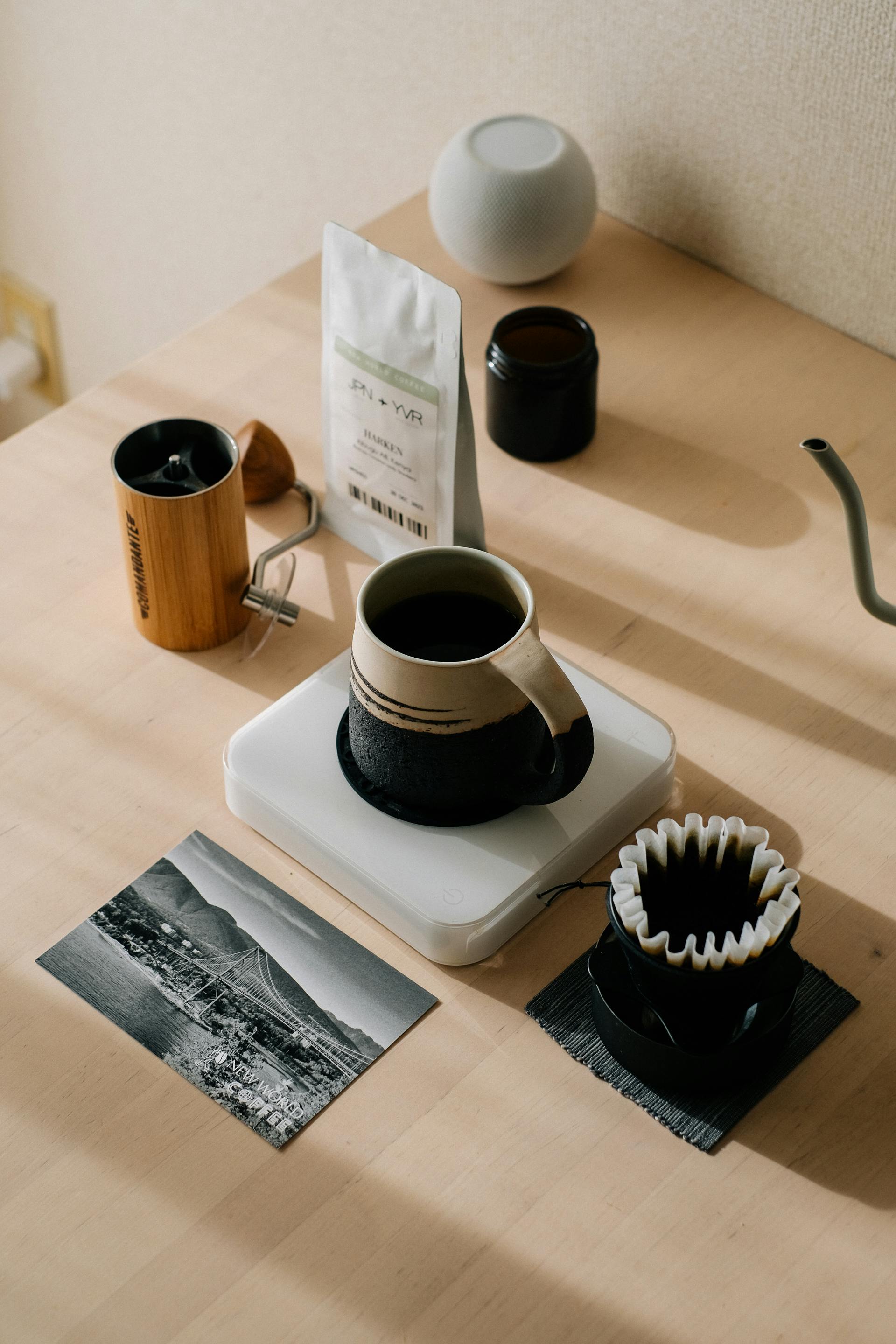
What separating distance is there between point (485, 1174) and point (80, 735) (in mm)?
394

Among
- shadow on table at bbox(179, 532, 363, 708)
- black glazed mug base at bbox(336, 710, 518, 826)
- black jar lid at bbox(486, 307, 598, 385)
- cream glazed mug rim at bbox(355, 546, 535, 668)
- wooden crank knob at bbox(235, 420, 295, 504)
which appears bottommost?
shadow on table at bbox(179, 532, 363, 708)

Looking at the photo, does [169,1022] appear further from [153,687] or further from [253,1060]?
[153,687]

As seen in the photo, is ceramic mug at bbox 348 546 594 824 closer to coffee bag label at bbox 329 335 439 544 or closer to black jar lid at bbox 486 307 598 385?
coffee bag label at bbox 329 335 439 544

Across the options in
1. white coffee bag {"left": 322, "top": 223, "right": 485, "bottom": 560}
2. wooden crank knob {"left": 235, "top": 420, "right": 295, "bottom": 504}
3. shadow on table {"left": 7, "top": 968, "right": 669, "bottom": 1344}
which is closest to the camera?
shadow on table {"left": 7, "top": 968, "right": 669, "bottom": 1344}

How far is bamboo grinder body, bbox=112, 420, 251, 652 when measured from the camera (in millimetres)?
851

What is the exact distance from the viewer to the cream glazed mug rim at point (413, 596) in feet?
2.27

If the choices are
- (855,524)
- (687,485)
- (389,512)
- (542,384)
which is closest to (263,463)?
(389,512)

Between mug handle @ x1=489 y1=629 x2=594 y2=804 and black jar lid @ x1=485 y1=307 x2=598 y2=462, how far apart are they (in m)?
0.36

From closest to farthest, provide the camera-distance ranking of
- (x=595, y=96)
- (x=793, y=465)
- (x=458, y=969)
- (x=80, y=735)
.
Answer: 1. (x=458, y=969)
2. (x=80, y=735)
3. (x=793, y=465)
4. (x=595, y=96)

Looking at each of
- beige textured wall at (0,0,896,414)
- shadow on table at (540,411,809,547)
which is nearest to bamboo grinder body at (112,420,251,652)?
shadow on table at (540,411,809,547)

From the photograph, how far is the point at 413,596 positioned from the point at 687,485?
36cm

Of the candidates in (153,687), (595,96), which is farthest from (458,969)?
(595,96)

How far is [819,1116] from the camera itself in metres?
0.69

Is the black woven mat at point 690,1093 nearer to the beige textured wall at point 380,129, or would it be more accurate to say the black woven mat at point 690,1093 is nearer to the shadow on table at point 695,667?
the shadow on table at point 695,667
